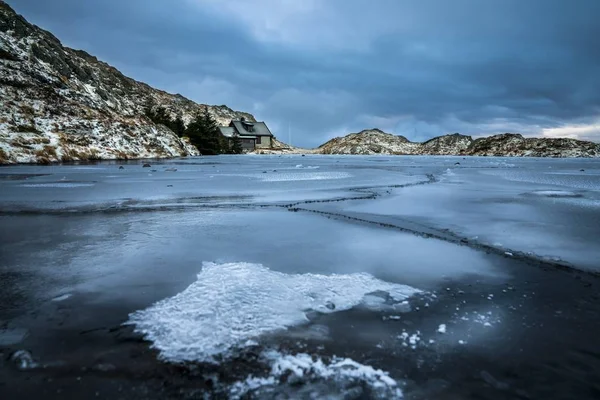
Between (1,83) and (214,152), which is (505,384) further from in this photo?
(214,152)

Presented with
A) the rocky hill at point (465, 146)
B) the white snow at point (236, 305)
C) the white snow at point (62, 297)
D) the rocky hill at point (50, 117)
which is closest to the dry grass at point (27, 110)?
the rocky hill at point (50, 117)

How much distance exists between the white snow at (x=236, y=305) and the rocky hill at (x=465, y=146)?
11606 cm

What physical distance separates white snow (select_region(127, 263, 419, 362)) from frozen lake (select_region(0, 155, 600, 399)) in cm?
2

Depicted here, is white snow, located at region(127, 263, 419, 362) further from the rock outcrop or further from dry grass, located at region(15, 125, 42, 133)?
the rock outcrop

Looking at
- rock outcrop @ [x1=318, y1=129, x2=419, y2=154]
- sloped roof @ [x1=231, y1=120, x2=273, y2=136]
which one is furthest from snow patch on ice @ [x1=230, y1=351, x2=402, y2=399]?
rock outcrop @ [x1=318, y1=129, x2=419, y2=154]

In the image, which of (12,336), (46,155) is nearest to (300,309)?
(12,336)

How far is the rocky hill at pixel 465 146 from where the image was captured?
99.1 meters

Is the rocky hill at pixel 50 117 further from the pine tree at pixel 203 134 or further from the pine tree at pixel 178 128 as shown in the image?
the pine tree at pixel 203 134

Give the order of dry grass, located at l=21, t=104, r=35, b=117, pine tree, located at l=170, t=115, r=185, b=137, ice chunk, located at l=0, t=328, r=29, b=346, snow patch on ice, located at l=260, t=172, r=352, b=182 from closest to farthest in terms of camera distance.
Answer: ice chunk, located at l=0, t=328, r=29, b=346
snow patch on ice, located at l=260, t=172, r=352, b=182
dry grass, located at l=21, t=104, r=35, b=117
pine tree, located at l=170, t=115, r=185, b=137

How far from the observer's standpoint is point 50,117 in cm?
2836

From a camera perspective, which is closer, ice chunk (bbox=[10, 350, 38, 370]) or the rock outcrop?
ice chunk (bbox=[10, 350, 38, 370])

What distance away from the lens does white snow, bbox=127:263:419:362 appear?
7.75ft

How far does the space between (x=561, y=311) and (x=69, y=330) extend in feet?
13.0

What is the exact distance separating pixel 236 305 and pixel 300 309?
0.57 meters
